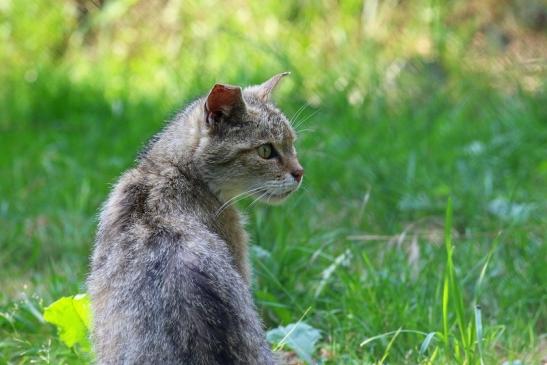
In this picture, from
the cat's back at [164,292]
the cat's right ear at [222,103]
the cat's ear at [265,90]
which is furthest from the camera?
the cat's ear at [265,90]

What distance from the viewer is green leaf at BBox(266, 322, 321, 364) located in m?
3.56

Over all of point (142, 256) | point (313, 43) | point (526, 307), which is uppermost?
point (142, 256)

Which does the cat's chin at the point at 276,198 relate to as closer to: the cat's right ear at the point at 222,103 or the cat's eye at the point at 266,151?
the cat's eye at the point at 266,151

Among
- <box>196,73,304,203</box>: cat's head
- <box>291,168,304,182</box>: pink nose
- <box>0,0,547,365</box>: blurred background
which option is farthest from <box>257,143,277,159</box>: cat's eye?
<box>0,0,547,365</box>: blurred background

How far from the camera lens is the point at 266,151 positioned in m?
3.60

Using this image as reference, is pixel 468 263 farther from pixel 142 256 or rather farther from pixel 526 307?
pixel 142 256

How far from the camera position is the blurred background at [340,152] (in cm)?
389

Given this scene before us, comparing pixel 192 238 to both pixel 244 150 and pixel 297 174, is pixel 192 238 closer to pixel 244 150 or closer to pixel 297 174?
pixel 244 150

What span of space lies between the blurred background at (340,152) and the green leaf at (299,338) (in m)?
0.08

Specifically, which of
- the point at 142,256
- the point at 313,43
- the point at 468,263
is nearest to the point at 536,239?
the point at 468,263

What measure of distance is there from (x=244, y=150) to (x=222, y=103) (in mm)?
196

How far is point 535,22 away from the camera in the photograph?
26.5 feet

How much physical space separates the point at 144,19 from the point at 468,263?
235 inches

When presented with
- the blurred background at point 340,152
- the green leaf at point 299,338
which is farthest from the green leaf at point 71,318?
the green leaf at point 299,338
